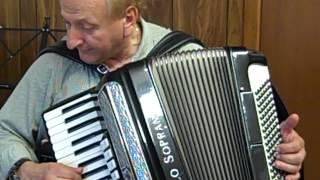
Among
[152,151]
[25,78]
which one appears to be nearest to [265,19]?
[25,78]

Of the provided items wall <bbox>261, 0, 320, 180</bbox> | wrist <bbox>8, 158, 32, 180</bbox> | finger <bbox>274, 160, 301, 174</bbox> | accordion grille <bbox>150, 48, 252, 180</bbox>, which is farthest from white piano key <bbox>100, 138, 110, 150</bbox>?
wall <bbox>261, 0, 320, 180</bbox>

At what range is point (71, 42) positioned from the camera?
4.78 feet

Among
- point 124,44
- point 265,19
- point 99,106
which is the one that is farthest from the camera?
point 265,19

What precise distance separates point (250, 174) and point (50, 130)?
0.48 m

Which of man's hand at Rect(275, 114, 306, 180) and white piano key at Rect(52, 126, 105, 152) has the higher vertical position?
white piano key at Rect(52, 126, 105, 152)

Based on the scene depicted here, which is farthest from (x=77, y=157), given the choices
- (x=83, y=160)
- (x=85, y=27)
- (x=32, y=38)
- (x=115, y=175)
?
(x=32, y=38)

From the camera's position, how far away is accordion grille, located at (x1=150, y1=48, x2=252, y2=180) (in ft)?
4.12

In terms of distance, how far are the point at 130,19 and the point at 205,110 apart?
1.30 feet

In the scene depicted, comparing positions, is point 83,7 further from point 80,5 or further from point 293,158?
point 293,158

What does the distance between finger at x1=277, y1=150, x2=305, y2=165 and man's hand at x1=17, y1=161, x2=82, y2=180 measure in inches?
18.3

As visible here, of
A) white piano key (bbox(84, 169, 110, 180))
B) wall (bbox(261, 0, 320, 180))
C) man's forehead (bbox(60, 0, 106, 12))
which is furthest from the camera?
wall (bbox(261, 0, 320, 180))

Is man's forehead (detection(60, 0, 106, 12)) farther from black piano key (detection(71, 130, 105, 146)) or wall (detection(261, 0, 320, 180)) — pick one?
wall (detection(261, 0, 320, 180))

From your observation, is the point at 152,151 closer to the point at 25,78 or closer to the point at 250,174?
the point at 250,174

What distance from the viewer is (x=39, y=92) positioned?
5.10 feet
